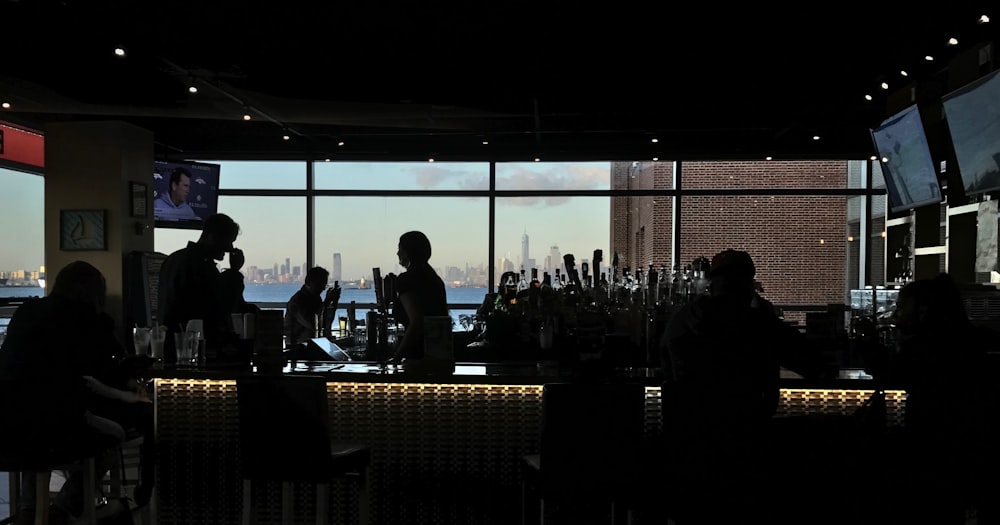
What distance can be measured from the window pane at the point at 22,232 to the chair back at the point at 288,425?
272 inches

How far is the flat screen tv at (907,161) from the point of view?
612 cm

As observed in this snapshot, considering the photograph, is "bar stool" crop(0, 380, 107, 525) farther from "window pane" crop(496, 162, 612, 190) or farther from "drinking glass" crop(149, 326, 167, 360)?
"window pane" crop(496, 162, 612, 190)

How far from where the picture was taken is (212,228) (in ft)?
16.0

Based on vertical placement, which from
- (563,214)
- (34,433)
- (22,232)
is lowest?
(34,433)

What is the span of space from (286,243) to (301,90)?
402 centimetres

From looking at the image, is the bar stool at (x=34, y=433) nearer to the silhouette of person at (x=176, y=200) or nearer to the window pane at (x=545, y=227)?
the silhouette of person at (x=176, y=200)

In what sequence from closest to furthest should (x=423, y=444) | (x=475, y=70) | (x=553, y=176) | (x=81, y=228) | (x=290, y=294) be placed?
(x=423, y=444)
(x=475, y=70)
(x=81, y=228)
(x=290, y=294)
(x=553, y=176)

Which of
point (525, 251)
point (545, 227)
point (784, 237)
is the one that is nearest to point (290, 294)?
point (525, 251)

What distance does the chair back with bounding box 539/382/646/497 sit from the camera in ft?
9.40

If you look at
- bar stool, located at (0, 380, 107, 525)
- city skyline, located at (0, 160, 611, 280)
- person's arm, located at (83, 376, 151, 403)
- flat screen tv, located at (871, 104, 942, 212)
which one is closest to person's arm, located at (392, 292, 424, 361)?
person's arm, located at (83, 376, 151, 403)

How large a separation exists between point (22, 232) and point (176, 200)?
213 cm

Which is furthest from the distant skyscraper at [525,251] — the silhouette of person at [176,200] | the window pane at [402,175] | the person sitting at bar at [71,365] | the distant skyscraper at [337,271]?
the person sitting at bar at [71,365]

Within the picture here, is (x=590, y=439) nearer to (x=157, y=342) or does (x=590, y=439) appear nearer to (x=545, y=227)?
(x=157, y=342)

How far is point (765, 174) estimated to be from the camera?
34.9ft
